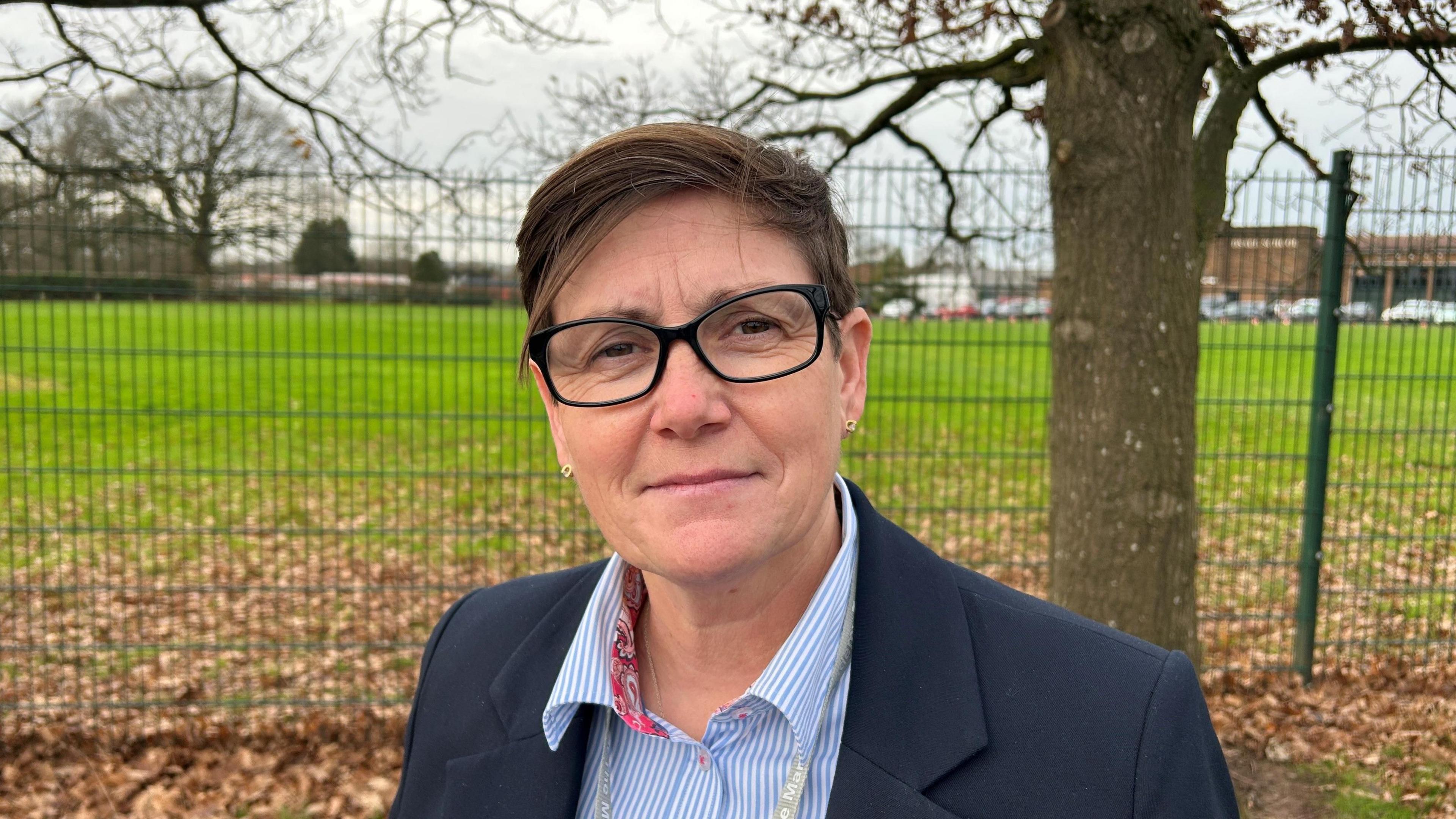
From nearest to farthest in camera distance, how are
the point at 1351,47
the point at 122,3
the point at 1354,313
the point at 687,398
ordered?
the point at 687,398
the point at 1351,47
the point at 122,3
the point at 1354,313

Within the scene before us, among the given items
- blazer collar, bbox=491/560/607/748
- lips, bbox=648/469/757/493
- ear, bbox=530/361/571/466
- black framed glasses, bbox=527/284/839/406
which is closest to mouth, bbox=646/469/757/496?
lips, bbox=648/469/757/493

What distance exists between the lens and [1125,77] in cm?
337

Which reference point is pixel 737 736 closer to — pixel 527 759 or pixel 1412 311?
pixel 527 759

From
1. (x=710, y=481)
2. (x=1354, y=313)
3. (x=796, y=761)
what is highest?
(x=1354, y=313)

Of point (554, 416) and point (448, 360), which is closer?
point (554, 416)

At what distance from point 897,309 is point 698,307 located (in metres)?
3.95

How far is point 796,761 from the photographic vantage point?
146 cm

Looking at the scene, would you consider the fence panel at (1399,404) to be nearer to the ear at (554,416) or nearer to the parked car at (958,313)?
the parked car at (958,313)

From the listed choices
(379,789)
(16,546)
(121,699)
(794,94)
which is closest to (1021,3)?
(794,94)

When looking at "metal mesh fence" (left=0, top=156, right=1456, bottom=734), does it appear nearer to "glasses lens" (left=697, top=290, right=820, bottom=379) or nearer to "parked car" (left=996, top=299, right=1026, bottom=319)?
"parked car" (left=996, top=299, right=1026, bottom=319)

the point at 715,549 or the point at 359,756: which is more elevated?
the point at 715,549

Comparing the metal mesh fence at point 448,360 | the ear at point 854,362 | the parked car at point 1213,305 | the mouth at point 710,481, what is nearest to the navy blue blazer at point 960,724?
the ear at point 854,362

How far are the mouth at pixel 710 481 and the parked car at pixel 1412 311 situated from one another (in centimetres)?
515

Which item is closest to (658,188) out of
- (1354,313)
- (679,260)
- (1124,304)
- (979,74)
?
(679,260)
